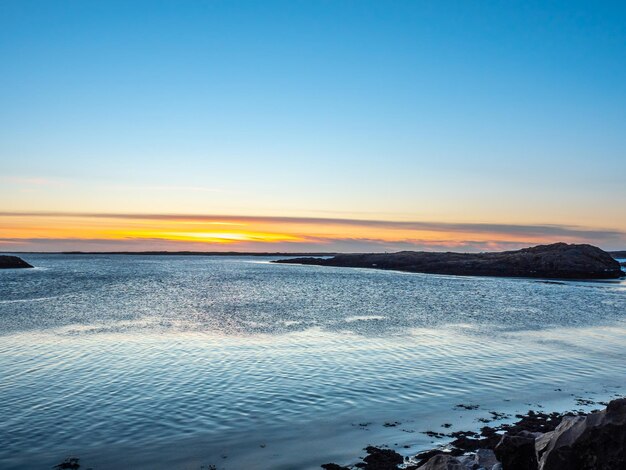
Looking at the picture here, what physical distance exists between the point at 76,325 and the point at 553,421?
28.8 m

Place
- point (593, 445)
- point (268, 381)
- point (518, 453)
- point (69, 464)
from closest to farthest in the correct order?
1. point (593, 445)
2. point (518, 453)
3. point (69, 464)
4. point (268, 381)

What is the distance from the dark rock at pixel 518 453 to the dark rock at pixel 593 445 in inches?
33.5

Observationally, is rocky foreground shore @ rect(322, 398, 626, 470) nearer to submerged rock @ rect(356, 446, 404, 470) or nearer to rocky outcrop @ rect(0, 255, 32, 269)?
submerged rock @ rect(356, 446, 404, 470)

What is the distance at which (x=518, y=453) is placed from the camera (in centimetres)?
993

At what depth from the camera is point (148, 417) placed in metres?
14.4

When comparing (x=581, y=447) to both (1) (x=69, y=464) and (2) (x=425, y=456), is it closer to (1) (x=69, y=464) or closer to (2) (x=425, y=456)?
(2) (x=425, y=456)

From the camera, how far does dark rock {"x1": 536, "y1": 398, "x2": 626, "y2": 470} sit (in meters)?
8.53

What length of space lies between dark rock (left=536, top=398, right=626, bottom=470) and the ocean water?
4028mm

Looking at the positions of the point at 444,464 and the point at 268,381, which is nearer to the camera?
the point at 444,464

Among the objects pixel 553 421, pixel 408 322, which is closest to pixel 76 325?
pixel 408 322

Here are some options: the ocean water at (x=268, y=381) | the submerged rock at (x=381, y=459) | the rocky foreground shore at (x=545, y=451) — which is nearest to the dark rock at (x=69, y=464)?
the ocean water at (x=268, y=381)

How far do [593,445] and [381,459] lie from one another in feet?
15.3

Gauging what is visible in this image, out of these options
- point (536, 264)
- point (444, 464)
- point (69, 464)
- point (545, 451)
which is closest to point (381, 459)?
point (444, 464)

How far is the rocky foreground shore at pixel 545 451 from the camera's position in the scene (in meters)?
8.62
